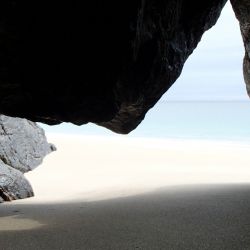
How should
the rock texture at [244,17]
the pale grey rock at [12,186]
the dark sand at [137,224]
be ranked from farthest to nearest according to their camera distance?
the pale grey rock at [12,186] < the rock texture at [244,17] < the dark sand at [137,224]

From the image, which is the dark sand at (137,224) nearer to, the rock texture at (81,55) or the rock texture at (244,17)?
the rock texture at (81,55)

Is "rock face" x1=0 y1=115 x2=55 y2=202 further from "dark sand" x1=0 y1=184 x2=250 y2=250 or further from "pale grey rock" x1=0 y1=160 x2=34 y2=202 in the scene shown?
"dark sand" x1=0 y1=184 x2=250 y2=250

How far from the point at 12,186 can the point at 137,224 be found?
3176 mm

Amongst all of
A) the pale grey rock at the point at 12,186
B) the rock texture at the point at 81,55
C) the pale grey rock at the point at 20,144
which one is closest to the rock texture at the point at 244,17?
the rock texture at the point at 81,55

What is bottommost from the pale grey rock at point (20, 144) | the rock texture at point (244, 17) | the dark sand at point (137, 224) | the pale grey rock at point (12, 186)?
the dark sand at point (137, 224)

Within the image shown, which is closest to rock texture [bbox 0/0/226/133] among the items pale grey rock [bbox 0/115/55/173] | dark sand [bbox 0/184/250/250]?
dark sand [bbox 0/184/250/250]

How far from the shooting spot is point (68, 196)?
675 cm

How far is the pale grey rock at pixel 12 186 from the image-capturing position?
19.6 ft

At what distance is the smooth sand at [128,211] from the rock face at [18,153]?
0.26m

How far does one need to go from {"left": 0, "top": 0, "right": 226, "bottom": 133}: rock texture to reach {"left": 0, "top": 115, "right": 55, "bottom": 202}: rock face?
65.9 inches

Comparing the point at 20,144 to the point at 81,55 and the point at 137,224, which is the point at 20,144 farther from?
the point at 137,224

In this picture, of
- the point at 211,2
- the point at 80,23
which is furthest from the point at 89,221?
the point at 211,2

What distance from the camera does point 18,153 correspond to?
26.2 ft

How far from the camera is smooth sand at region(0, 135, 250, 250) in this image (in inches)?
124
